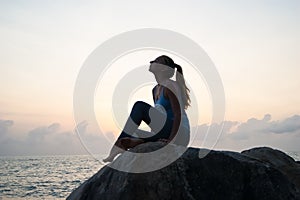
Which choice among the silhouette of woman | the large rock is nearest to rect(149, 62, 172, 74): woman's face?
the silhouette of woman

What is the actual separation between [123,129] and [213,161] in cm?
147

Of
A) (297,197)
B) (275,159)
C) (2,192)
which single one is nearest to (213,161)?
(297,197)

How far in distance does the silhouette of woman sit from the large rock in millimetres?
232

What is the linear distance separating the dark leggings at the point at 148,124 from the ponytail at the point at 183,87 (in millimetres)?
469

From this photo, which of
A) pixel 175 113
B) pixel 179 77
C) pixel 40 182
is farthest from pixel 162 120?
pixel 40 182

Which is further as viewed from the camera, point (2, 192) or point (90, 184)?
point (2, 192)

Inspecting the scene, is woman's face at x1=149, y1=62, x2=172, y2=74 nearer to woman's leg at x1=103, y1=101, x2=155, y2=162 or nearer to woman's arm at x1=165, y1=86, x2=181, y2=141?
woman's arm at x1=165, y1=86, x2=181, y2=141

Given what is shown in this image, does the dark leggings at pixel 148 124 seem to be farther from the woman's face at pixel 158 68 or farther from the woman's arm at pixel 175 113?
the woman's face at pixel 158 68

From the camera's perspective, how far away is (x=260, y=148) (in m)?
9.82

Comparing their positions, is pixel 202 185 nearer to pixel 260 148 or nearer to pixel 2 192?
pixel 260 148

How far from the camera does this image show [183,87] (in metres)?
6.77

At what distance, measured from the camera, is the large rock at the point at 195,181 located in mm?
5558

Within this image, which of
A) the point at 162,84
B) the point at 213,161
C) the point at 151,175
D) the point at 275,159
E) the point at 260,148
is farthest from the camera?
the point at 260,148

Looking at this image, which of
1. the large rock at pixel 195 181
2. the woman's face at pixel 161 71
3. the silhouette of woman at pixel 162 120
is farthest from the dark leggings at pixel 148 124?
the woman's face at pixel 161 71
